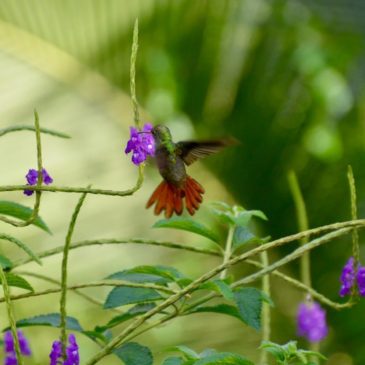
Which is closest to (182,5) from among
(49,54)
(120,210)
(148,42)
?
(148,42)

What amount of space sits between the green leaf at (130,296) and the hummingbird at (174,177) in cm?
13

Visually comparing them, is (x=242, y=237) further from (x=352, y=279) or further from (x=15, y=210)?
(x=15, y=210)

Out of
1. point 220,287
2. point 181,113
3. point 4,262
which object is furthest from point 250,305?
point 181,113

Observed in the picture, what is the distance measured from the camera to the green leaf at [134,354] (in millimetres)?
1301

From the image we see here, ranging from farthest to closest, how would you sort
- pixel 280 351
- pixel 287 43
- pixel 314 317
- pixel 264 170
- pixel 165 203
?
pixel 287 43 < pixel 264 170 < pixel 314 317 < pixel 165 203 < pixel 280 351

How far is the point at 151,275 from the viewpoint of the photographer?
4.70 ft

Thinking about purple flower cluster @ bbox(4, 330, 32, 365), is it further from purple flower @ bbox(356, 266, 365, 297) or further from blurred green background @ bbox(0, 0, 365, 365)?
blurred green background @ bbox(0, 0, 365, 365)

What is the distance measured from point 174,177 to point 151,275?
15cm

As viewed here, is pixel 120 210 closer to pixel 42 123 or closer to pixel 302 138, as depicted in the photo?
pixel 42 123

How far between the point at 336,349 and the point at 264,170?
0.74m

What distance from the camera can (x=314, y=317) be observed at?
1901 millimetres

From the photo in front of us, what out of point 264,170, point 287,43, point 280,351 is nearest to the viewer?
point 280,351

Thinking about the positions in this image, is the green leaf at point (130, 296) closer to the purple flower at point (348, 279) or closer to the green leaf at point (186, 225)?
the green leaf at point (186, 225)

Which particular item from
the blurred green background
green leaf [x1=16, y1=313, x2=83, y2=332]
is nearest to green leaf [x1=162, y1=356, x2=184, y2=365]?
green leaf [x1=16, y1=313, x2=83, y2=332]
